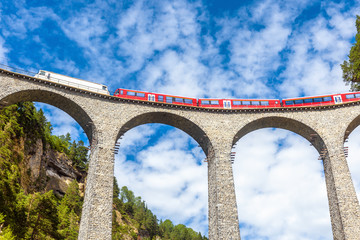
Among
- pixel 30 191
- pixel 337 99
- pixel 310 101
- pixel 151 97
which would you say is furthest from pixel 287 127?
pixel 30 191

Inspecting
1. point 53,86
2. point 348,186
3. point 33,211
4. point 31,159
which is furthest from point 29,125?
point 348,186

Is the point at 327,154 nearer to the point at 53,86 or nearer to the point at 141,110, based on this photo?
the point at 141,110

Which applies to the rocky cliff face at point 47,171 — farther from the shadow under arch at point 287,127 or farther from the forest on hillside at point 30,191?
the shadow under arch at point 287,127

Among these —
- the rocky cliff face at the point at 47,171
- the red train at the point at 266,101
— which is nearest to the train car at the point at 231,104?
the red train at the point at 266,101

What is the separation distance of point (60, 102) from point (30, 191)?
489 inches

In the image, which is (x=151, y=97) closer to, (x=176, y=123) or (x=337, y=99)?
(x=176, y=123)

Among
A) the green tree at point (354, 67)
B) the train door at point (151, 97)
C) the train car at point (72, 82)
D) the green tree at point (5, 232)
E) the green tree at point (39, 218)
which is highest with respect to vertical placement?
the green tree at point (354, 67)

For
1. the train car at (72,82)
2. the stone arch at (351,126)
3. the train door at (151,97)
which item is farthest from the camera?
the stone arch at (351,126)

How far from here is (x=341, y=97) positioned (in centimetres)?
3519

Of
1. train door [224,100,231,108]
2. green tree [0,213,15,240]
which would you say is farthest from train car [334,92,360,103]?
green tree [0,213,15,240]

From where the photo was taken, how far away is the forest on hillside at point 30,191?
90.5 feet

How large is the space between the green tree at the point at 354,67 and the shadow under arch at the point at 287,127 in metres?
12.2

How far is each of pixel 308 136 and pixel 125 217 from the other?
132 feet

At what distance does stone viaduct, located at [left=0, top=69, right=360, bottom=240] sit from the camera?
27.8 meters
